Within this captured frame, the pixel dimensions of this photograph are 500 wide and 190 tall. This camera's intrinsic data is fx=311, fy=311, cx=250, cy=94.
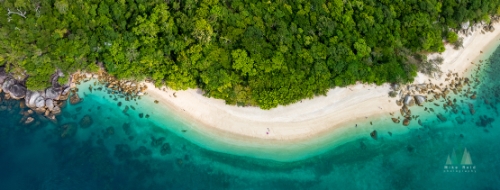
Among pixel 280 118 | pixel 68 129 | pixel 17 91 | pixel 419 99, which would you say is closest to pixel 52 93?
pixel 17 91

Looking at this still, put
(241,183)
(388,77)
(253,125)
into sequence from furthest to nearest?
(388,77), (253,125), (241,183)

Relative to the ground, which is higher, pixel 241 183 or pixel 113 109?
pixel 113 109

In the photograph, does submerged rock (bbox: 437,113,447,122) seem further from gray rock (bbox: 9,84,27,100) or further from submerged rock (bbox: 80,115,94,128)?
gray rock (bbox: 9,84,27,100)

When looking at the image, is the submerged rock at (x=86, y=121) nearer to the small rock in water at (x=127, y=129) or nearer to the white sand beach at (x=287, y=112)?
the small rock in water at (x=127, y=129)

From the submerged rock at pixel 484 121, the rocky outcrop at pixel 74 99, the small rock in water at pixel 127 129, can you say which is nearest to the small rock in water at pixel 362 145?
the submerged rock at pixel 484 121

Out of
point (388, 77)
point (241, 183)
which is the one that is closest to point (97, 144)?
point (241, 183)

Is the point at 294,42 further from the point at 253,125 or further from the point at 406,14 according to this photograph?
the point at 406,14

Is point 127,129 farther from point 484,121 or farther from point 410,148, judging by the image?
point 484,121
